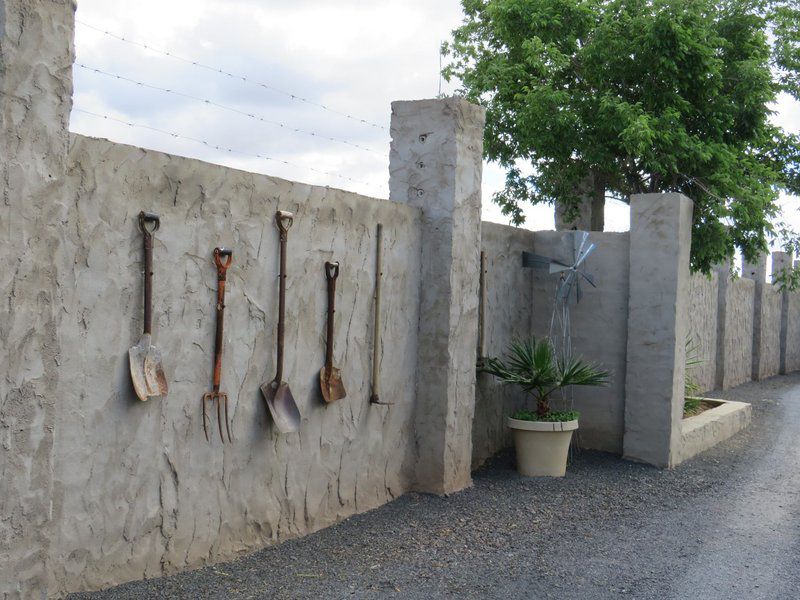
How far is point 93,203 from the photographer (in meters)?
3.38

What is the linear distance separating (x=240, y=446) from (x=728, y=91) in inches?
281

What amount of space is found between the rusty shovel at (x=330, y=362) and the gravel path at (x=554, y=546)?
76cm

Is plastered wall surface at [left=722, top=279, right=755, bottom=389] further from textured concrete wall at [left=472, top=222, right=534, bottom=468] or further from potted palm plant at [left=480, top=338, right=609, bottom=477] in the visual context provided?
potted palm plant at [left=480, top=338, right=609, bottom=477]

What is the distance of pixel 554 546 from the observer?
15.6 feet

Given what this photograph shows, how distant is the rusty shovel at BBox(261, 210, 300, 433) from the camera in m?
4.30

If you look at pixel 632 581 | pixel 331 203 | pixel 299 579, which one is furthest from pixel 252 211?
pixel 632 581

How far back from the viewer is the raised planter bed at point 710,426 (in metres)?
7.49

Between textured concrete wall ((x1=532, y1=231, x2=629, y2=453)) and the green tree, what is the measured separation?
1505mm

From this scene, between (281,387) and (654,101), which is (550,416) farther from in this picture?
(654,101)

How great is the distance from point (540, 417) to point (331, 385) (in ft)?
7.42

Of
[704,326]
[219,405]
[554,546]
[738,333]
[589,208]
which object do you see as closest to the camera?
[219,405]

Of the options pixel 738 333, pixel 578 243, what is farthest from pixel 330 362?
pixel 738 333

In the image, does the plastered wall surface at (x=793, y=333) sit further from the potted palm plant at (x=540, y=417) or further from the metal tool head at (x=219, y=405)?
the metal tool head at (x=219, y=405)

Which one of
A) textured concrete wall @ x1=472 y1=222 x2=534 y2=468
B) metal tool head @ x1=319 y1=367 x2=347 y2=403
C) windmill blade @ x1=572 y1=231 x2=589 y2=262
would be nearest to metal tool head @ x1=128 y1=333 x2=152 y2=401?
metal tool head @ x1=319 y1=367 x2=347 y2=403
